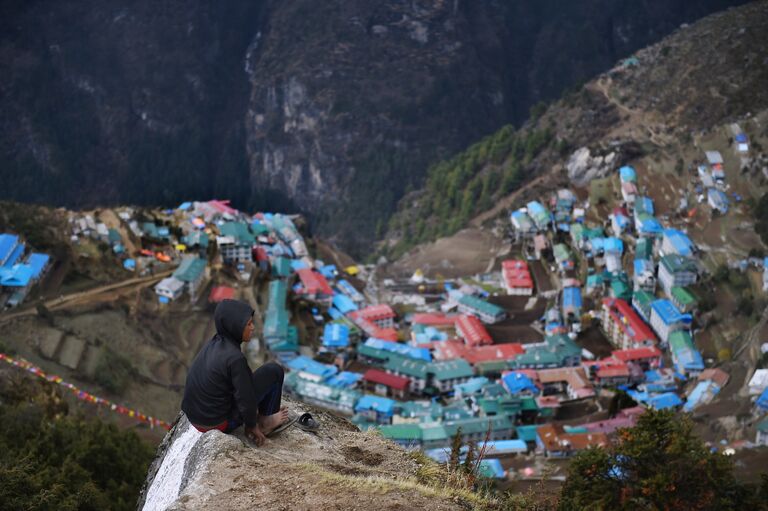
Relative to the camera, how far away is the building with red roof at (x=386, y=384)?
75.6 feet

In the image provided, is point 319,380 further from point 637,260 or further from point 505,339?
point 637,260

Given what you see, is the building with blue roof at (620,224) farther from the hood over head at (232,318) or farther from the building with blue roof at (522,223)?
the hood over head at (232,318)

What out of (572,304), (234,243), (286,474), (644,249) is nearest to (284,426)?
(286,474)

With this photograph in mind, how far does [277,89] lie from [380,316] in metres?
48.3

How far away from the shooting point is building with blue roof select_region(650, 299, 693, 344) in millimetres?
24672

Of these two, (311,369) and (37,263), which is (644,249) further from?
(37,263)

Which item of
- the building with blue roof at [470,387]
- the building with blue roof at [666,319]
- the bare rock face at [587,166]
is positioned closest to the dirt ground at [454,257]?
the bare rock face at [587,166]

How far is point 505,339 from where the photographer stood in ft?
89.0

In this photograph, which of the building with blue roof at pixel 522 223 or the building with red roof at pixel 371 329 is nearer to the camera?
the building with red roof at pixel 371 329

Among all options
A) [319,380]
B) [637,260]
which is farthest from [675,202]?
[319,380]

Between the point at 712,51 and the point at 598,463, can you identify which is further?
the point at 712,51

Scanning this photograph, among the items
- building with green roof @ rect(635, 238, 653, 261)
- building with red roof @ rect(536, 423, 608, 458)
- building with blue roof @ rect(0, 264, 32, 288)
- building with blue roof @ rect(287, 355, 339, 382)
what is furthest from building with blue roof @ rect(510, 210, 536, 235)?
building with blue roof @ rect(0, 264, 32, 288)

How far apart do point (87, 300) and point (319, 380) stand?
7159mm

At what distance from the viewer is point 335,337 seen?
84.8 feet
